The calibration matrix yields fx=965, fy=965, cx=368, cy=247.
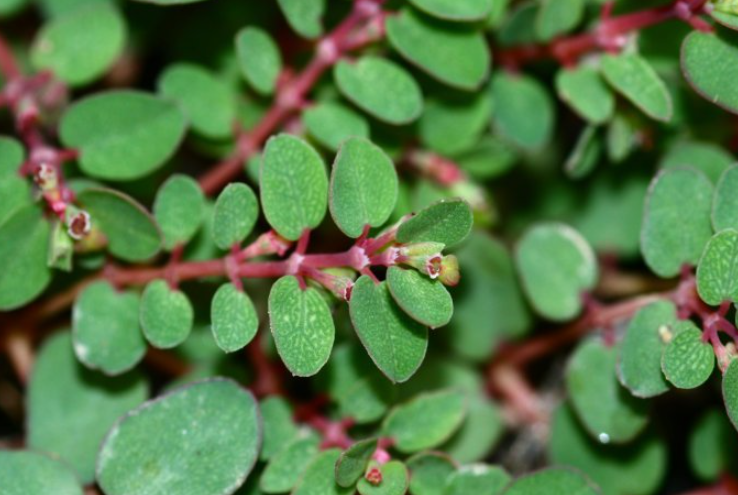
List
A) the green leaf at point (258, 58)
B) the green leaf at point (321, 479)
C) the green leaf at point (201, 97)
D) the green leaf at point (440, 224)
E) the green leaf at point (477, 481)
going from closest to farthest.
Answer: the green leaf at point (440, 224) < the green leaf at point (321, 479) < the green leaf at point (477, 481) < the green leaf at point (258, 58) < the green leaf at point (201, 97)

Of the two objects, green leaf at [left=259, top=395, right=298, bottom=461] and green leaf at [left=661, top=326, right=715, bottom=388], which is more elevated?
green leaf at [left=661, top=326, right=715, bottom=388]

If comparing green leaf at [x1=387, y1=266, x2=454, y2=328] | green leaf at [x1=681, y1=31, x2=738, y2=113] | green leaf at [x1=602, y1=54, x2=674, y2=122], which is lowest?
green leaf at [x1=387, y1=266, x2=454, y2=328]

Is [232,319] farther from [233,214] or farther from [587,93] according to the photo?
[587,93]

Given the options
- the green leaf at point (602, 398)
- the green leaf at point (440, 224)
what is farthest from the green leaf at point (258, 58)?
the green leaf at point (602, 398)

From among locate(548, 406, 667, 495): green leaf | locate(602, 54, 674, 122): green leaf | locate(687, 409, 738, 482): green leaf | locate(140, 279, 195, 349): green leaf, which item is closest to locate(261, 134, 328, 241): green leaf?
locate(140, 279, 195, 349): green leaf

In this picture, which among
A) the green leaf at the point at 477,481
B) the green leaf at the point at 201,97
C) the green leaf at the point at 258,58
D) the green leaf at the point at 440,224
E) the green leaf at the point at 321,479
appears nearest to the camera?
the green leaf at the point at 440,224

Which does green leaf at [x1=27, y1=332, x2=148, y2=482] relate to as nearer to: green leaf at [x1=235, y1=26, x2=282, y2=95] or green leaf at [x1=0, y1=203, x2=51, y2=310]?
green leaf at [x1=0, y1=203, x2=51, y2=310]

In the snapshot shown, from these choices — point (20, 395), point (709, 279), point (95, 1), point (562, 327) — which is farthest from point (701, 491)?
point (95, 1)

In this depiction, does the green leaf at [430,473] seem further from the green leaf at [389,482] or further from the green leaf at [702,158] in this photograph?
the green leaf at [702,158]

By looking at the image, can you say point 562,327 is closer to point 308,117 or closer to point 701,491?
point 701,491

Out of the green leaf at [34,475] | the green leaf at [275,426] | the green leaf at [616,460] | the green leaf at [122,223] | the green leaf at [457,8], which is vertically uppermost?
the green leaf at [457,8]
